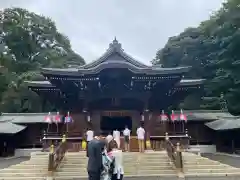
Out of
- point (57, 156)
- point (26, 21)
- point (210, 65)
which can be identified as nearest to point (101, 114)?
point (57, 156)

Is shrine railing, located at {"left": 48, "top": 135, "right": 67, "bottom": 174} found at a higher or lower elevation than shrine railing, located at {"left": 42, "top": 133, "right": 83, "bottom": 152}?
lower

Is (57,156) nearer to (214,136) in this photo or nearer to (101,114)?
(101,114)

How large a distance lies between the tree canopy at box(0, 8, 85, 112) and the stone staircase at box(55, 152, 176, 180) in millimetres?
25819

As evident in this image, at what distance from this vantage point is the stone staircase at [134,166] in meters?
12.7

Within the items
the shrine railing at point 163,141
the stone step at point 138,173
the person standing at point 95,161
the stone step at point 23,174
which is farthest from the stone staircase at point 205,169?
the stone step at point 23,174

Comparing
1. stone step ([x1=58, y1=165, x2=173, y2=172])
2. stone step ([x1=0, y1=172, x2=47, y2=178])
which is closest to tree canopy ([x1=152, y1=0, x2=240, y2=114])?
stone step ([x1=58, y1=165, x2=173, y2=172])

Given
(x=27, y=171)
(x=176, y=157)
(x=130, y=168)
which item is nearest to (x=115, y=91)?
(x=130, y=168)

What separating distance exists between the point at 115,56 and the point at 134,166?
30.8ft

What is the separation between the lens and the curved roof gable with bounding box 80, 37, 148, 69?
20.6m

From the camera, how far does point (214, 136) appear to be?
25.4 m

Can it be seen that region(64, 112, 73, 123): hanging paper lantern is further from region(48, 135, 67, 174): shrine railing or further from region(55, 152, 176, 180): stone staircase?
region(48, 135, 67, 174): shrine railing

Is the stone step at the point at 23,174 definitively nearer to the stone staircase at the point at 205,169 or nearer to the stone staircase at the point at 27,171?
the stone staircase at the point at 27,171

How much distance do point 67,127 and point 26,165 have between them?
5399 millimetres

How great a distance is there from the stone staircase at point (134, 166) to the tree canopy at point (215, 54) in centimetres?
1919
